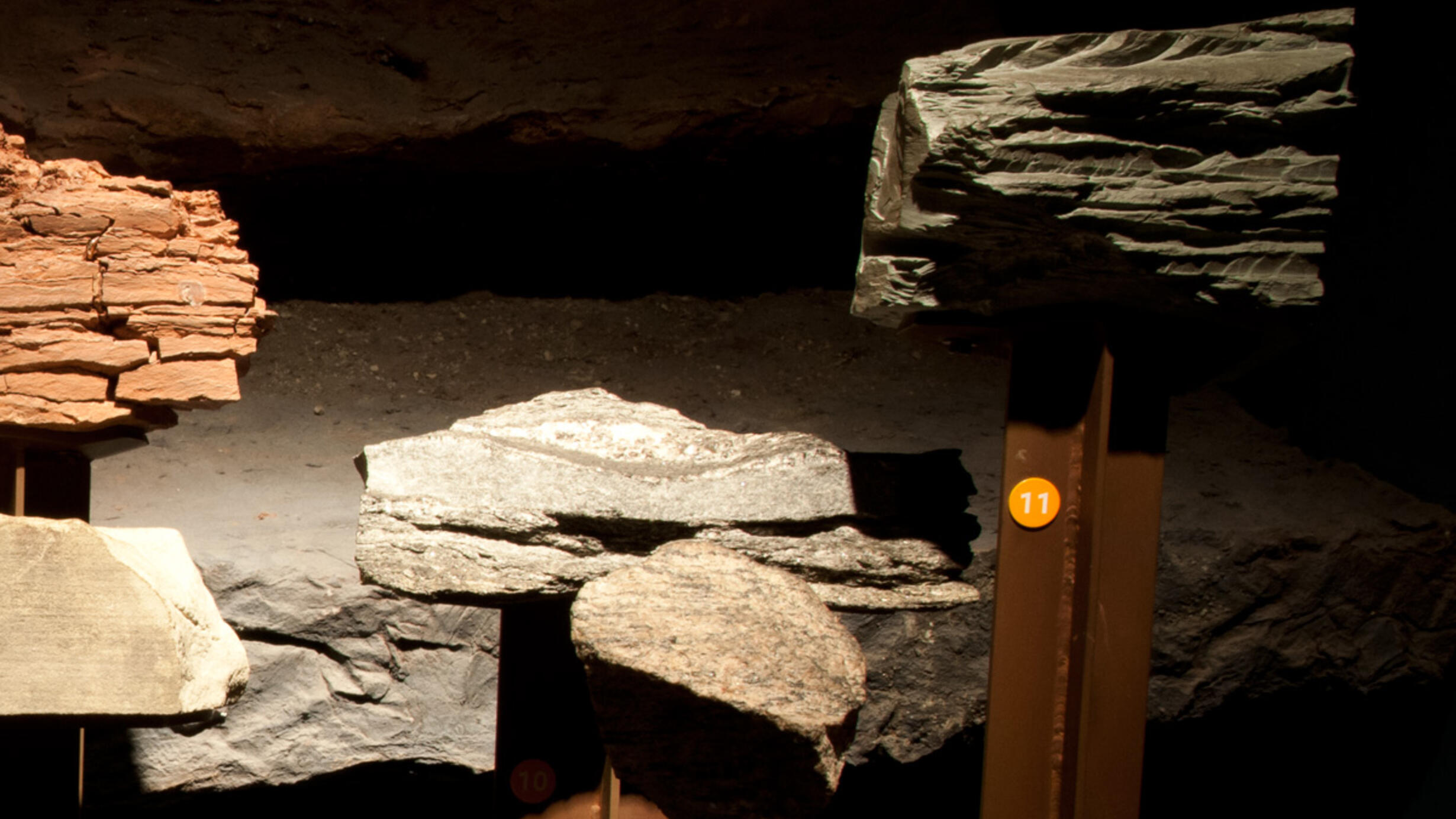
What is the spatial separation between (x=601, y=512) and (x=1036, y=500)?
0.58m

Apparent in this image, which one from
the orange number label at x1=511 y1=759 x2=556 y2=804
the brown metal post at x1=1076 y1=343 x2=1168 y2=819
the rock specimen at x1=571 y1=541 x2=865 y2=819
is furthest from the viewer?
the orange number label at x1=511 y1=759 x2=556 y2=804

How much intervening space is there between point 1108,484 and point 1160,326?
0.22 m

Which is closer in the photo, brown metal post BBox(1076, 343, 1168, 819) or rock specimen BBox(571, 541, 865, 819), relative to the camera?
rock specimen BBox(571, 541, 865, 819)

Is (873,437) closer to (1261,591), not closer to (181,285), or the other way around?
(1261,591)

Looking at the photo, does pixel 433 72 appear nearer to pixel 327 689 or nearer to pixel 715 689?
pixel 327 689

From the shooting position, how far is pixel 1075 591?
1492mm

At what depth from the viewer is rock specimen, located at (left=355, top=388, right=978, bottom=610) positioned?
1.50 meters

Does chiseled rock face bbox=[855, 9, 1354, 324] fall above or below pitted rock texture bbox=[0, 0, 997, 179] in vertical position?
below

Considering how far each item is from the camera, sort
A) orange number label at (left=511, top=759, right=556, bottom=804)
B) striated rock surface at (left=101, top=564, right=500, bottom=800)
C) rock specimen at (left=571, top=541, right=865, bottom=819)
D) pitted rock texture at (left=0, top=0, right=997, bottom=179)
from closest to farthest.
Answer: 1. rock specimen at (left=571, top=541, right=865, bottom=819)
2. orange number label at (left=511, top=759, right=556, bottom=804)
3. striated rock surface at (left=101, top=564, right=500, bottom=800)
4. pitted rock texture at (left=0, top=0, right=997, bottom=179)

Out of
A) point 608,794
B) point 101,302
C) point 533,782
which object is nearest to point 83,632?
point 101,302

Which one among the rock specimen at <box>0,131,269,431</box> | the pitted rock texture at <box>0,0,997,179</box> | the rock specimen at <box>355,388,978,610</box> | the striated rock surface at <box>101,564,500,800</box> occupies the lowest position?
the striated rock surface at <box>101,564,500,800</box>

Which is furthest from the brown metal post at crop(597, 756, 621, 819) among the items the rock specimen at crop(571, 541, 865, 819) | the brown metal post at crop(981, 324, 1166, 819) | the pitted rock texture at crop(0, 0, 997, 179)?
the pitted rock texture at crop(0, 0, 997, 179)

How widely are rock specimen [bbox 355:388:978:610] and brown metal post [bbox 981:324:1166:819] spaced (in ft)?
0.48

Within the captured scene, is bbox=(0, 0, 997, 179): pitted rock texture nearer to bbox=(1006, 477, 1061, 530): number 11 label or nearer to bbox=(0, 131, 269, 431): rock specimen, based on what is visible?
bbox=(0, 131, 269, 431): rock specimen
